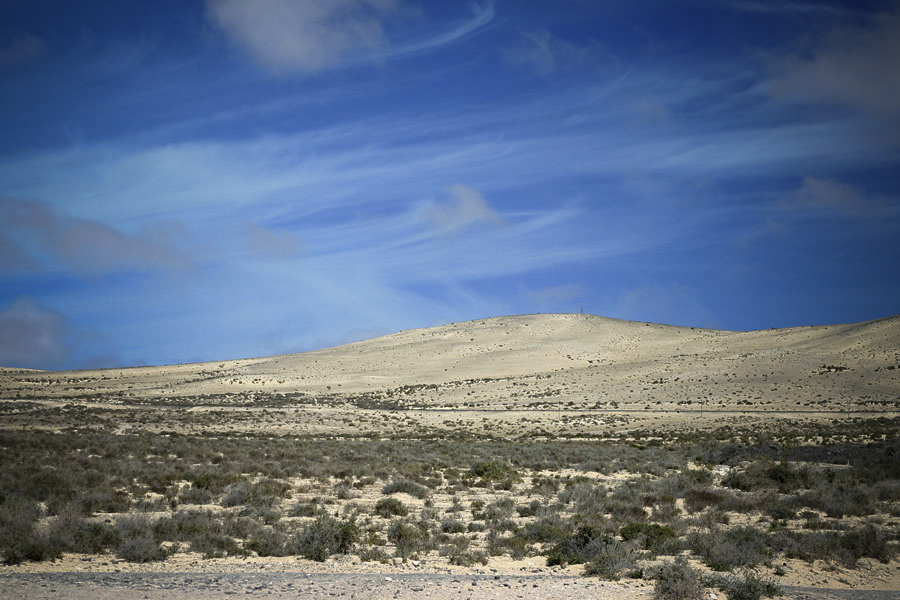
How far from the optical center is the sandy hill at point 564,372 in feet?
228

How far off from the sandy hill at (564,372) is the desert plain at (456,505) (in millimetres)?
11356

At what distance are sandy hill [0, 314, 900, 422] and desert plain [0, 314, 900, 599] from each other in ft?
37.3

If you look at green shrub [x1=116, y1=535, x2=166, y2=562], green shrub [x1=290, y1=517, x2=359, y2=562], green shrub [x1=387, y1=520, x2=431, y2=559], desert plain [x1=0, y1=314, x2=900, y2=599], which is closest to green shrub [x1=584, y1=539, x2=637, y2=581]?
desert plain [x1=0, y1=314, x2=900, y2=599]

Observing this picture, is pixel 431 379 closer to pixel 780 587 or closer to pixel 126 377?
pixel 126 377

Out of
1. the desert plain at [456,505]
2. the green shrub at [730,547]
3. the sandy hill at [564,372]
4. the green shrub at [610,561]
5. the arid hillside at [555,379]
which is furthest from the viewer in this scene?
the sandy hill at [564,372]

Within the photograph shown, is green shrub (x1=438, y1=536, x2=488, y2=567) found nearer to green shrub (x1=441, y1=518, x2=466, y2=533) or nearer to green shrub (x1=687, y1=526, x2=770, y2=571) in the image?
green shrub (x1=441, y1=518, x2=466, y2=533)

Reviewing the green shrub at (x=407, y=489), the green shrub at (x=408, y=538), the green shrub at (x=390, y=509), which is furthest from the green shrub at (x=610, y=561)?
the green shrub at (x=407, y=489)

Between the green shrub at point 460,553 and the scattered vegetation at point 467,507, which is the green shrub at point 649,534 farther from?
the green shrub at point 460,553

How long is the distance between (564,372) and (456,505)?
3103 inches

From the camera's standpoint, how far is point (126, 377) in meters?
109

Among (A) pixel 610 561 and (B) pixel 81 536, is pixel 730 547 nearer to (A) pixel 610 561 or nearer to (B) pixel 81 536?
(A) pixel 610 561

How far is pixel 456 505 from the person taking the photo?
1758 cm

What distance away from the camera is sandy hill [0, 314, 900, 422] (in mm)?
69500

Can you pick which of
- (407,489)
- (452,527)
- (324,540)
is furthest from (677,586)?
(407,489)
